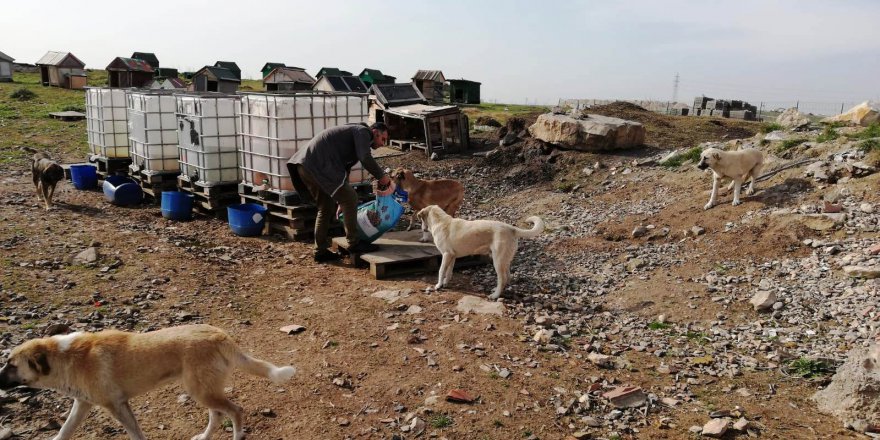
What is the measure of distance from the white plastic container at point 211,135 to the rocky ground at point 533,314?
1127 millimetres

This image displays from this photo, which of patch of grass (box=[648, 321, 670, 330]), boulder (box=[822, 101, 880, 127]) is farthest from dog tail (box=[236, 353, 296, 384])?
boulder (box=[822, 101, 880, 127])

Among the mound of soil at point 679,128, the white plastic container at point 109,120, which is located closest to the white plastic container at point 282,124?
the white plastic container at point 109,120

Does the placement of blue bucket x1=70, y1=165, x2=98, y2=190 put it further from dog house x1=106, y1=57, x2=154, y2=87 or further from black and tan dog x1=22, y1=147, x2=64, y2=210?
dog house x1=106, y1=57, x2=154, y2=87

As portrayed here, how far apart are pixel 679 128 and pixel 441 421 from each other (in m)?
17.6

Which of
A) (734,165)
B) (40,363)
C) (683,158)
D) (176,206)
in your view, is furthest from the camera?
(683,158)

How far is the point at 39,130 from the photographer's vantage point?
23.9 meters

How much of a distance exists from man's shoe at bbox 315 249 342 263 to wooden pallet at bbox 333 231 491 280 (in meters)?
0.20

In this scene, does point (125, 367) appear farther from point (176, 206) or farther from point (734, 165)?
point (734, 165)

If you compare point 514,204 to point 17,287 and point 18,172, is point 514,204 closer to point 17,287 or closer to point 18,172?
point 17,287

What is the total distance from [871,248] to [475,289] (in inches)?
207

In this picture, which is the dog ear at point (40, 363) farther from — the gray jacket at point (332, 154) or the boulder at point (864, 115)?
the boulder at point (864, 115)

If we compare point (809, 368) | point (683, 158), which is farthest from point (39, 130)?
point (809, 368)

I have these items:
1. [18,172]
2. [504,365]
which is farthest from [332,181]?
[18,172]

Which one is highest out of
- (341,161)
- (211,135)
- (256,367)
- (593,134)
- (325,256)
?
(593,134)
